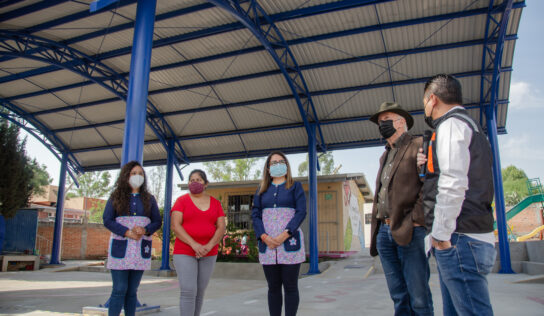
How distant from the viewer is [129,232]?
3918mm

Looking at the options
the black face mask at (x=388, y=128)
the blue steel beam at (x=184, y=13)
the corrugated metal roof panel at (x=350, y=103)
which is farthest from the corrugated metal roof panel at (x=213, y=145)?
the black face mask at (x=388, y=128)

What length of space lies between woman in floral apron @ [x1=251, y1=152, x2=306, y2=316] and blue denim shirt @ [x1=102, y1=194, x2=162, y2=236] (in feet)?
3.87

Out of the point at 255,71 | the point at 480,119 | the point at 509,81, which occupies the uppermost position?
the point at 255,71

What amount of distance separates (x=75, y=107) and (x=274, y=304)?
16.5 m

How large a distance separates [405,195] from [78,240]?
84.9 ft

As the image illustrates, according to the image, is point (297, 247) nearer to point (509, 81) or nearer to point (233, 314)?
point (233, 314)

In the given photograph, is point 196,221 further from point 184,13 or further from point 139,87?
point 184,13

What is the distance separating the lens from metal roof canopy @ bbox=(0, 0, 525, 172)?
11.3m

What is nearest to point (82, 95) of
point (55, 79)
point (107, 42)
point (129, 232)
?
point (55, 79)

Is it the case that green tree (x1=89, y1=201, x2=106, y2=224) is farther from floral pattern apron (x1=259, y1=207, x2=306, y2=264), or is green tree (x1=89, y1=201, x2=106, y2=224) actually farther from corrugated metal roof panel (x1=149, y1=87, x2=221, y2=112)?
floral pattern apron (x1=259, y1=207, x2=306, y2=264)

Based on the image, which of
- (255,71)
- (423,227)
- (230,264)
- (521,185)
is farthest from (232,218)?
(521,185)

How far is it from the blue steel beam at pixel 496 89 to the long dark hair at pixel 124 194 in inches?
409

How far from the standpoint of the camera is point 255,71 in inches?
548

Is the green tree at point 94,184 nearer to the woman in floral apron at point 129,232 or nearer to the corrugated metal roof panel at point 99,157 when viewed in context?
the corrugated metal roof panel at point 99,157
